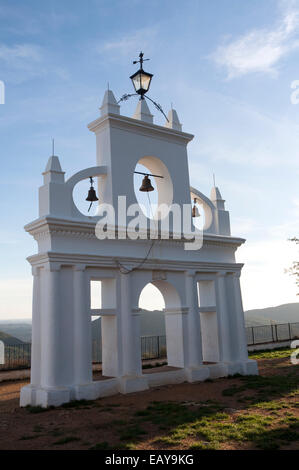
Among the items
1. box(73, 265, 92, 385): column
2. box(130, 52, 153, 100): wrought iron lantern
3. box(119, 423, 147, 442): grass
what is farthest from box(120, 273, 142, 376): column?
box(130, 52, 153, 100): wrought iron lantern

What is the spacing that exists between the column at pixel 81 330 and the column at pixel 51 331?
1.57 ft

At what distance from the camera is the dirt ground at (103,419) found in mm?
7254

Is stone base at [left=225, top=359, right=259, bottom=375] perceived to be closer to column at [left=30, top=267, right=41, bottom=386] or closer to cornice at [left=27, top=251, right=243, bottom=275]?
cornice at [left=27, top=251, right=243, bottom=275]

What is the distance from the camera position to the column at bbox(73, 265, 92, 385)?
1109 cm

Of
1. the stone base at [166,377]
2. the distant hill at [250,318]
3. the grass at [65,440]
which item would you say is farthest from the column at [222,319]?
the distant hill at [250,318]

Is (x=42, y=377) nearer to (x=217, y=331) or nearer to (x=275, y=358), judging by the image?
(x=217, y=331)

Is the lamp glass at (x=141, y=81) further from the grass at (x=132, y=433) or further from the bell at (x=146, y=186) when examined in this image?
the grass at (x=132, y=433)

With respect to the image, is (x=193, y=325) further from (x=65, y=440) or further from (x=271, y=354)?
(x=271, y=354)

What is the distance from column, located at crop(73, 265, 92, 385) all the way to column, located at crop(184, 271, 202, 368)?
369 centimetres

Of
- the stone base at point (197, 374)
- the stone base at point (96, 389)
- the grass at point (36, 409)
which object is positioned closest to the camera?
the grass at point (36, 409)

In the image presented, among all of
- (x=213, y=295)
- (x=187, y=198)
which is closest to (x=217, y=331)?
(x=213, y=295)

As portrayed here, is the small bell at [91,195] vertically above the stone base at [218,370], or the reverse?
the small bell at [91,195]

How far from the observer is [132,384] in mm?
11820

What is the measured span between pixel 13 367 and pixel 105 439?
1106 cm
